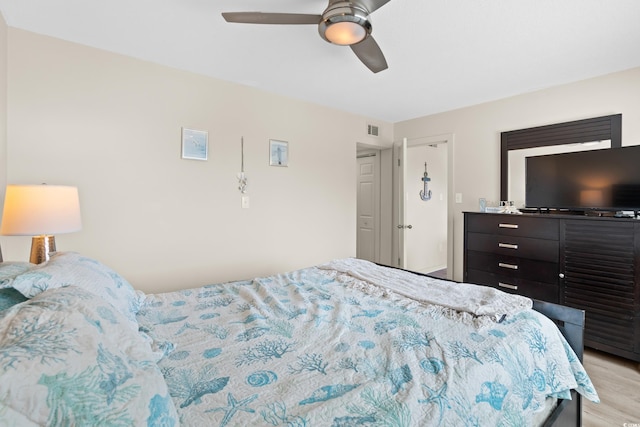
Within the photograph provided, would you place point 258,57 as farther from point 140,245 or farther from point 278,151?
point 140,245

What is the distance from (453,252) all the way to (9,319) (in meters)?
3.92

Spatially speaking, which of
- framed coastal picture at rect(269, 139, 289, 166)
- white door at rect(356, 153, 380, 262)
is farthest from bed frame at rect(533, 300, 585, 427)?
white door at rect(356, 153, 380, 262)

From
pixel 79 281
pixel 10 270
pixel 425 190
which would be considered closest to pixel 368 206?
pixel 425 190

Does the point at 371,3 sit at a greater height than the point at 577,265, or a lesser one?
greater

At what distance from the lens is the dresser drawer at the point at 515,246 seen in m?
2.68

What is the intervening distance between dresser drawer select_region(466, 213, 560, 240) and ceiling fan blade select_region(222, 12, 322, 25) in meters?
2.45

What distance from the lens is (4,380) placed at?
52 centimetres

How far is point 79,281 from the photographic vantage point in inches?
45.8

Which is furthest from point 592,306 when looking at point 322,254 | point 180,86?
point 180,86

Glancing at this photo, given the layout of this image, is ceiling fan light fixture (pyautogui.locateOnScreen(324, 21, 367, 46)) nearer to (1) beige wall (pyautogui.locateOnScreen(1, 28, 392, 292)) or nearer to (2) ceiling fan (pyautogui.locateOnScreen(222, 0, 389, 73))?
(2) ceiling fan (pyautogui.locateOnScreen(222, 0, 389, 73))

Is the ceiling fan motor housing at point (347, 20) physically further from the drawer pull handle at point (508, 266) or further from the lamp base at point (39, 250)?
the drawer pull handle at point (508, 266)

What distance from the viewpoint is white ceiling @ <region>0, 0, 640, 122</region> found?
6.05 feet

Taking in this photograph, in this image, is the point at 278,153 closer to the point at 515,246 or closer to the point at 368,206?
the point at 368,206

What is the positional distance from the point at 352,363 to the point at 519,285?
98.0 inches
